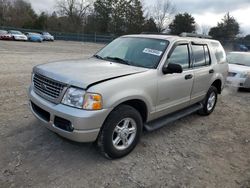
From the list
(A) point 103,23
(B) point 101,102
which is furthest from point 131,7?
(B) point 101,102

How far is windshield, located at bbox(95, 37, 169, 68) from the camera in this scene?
Answer: 4082 mm

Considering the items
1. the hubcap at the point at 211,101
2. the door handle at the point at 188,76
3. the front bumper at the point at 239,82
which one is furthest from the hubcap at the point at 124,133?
the front bumper at the point at 239,82

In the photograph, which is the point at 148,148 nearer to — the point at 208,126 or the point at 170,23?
the point at 208,126

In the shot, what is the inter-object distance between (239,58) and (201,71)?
6.45 m

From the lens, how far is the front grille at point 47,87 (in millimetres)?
3279

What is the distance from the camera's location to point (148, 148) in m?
4.06

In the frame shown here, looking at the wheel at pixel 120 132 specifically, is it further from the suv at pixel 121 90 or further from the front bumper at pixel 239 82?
the front bumper at pixel 239 82

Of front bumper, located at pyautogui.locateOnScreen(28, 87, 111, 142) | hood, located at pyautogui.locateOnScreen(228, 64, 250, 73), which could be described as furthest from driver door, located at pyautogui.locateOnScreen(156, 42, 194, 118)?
hood, located at pyautogui.locateOnScreen(228, 64, 250, 73)

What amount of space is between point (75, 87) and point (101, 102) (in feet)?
1.26

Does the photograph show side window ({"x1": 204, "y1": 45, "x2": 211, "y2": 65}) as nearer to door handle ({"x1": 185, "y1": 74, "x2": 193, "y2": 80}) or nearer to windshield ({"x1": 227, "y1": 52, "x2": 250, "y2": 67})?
door handle ({"x1": 185, "y1": 74, "x2": 193, "y2": 80})

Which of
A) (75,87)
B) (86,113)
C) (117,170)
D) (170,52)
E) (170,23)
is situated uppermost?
(170,23)

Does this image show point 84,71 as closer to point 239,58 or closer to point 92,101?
point 92,101

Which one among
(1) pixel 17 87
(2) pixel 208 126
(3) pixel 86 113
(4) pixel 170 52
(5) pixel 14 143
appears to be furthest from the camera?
(1) pixel 17 87

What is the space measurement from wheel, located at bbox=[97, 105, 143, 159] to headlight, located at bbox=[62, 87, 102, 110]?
33 cm
